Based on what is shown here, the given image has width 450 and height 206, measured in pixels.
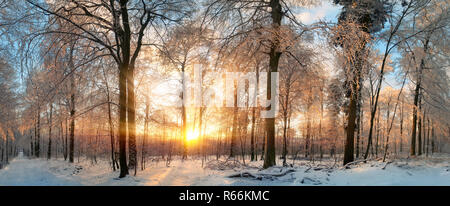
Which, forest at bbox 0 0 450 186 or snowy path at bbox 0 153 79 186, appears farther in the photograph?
snowy path at bbox 0 153 79 186

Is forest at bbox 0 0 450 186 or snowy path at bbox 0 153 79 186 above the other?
forest at bbox 0 0 450 186

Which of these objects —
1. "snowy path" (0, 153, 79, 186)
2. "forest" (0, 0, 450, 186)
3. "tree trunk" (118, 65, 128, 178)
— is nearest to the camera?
"forest" (0, 0, 450, 186)

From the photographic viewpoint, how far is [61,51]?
743 cm

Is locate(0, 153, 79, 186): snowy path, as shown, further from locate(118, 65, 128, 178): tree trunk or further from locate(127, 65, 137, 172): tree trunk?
locate(127, 65, 137, 172): tree trunk

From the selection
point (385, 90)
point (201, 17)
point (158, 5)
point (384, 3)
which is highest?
point (384, 3)

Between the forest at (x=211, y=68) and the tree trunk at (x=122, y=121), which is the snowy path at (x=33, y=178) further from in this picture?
the tree trunk at (x=122, y=121)

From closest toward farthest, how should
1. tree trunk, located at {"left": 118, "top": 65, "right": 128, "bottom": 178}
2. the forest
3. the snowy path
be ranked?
the forest, the snowy path, tree trunk, located at {"left": 118, "top": 65, "right": 128, "bottom": 178}

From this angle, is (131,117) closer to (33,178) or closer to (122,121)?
(122,121)

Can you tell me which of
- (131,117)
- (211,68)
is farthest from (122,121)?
(211,68)

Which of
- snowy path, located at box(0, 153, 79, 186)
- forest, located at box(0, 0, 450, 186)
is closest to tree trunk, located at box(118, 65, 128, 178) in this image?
forest, located at box(0, 0, 450, 186)

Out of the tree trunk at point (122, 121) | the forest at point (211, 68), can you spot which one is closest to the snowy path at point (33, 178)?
the forest at point (211, 68)

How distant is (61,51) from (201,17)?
186 inches

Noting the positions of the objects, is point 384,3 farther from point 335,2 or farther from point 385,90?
point 385,90
